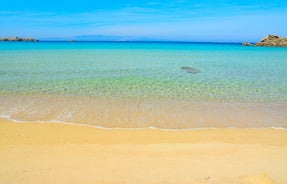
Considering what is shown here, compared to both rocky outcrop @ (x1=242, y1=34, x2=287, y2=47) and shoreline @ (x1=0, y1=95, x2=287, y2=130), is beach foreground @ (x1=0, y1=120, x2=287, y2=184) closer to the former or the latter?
shoreline @ (x1=0, y1=95, x2=287, y2=130)

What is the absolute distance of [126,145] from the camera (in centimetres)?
497

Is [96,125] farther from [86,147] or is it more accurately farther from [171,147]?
[171,147]

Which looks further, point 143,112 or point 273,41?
point 273,41

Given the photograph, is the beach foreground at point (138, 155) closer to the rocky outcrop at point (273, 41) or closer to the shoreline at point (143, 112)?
the shoreline at point (143, 112)

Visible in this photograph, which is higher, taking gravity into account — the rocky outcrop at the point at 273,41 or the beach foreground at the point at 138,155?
the rocky outcrop at the point at 273,41

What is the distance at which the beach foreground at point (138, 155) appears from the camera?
3582 mm

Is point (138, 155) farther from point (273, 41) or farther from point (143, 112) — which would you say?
point (273, 41)

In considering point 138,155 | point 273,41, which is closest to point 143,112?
point 138,155

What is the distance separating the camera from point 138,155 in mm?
4430

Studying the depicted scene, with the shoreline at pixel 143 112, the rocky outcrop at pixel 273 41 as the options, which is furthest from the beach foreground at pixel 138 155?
the rocky outcrop at pixel 273 41

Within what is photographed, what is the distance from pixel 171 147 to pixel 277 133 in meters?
3.06

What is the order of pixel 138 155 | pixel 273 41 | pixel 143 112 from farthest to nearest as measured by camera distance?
1. pixel 273 41
2. pixel 143 112
3. pixel 138 155

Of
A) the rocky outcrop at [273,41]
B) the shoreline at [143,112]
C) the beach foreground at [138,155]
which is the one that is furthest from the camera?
the rocky outcrop at [273,41]

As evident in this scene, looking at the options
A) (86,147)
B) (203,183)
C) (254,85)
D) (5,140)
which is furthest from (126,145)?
(254,85)
